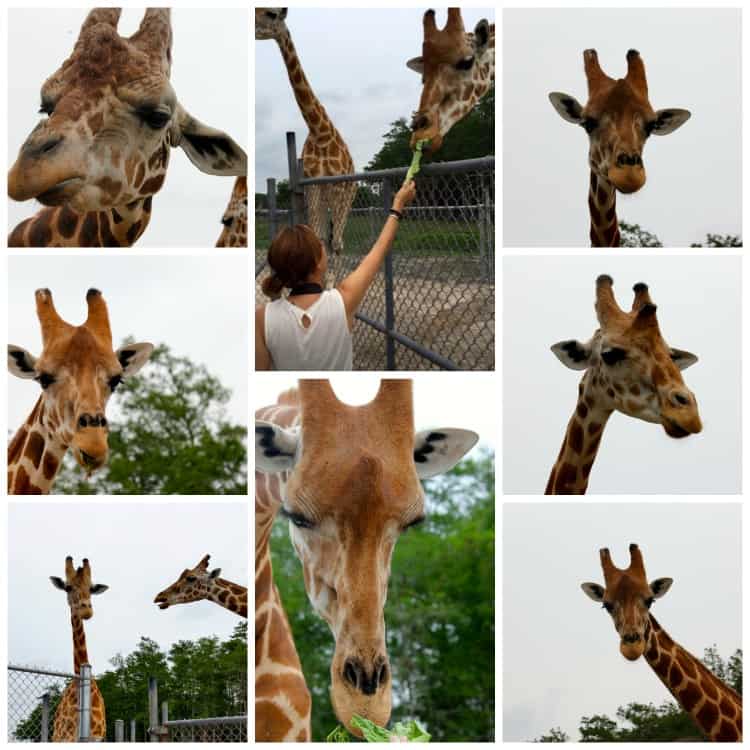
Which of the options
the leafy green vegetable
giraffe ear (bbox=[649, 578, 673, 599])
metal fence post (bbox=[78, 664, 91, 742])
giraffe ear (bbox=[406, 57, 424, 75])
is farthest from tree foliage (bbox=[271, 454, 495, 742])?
giraffe ear (bbox=[406, 57, 424, 75])

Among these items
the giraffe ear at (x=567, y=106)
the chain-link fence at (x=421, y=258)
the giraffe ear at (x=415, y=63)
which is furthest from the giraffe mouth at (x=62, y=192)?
the giraffe ear at (x=567, y=106)

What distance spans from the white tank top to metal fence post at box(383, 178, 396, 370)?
0.30 m

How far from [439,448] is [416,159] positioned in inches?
36.4

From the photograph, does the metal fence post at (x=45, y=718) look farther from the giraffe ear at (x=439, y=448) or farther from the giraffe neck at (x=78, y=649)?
the giraffe ear at (x=439, y=448)

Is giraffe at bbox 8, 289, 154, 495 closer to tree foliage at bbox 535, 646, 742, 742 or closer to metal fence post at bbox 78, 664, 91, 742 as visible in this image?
metal fence post at bbox 78, 664, 91, 742

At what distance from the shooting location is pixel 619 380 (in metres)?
3.52

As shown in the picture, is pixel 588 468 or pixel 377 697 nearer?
pixel 377 697

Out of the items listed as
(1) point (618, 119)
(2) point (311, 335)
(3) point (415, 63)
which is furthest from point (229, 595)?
(1) point (618, 119)

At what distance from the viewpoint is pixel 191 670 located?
12.1 feet

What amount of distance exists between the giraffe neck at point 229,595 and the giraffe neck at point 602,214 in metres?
1.59

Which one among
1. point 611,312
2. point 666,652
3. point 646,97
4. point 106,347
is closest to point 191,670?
point 106,347

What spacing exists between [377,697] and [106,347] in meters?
1.35

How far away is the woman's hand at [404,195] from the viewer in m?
3.49

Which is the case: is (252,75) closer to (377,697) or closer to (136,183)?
(136,183)
